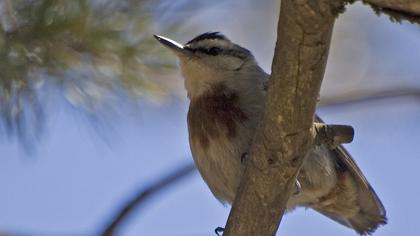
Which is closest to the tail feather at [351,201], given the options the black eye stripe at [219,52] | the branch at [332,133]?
the black eye stripe at [219,52]

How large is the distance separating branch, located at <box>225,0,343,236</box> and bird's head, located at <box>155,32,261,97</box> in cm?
112

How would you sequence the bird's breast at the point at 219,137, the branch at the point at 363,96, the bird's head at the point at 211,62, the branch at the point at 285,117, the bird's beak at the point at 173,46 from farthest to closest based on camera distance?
the branch at the point at 363,96 → the bird's head at the point at 211,62 → the bird's breast at the point at 219,137 → the bird's beak at the point at 173,46 → the branch at the point at 285,117

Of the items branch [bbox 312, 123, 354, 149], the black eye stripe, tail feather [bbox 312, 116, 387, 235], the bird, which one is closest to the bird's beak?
the bird

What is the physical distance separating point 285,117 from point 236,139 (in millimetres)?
984

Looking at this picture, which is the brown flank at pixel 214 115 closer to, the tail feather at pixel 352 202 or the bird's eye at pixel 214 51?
the bird's eye at pixel 214 51

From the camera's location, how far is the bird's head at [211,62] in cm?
375

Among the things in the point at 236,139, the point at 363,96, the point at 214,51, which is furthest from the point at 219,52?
the point at 363,96

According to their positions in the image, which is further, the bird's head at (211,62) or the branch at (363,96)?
the branch at (363,96)

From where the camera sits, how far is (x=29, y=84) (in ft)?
10.0

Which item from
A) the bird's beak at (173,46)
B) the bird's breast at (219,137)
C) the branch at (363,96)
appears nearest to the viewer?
the bird's beak at (173,46)

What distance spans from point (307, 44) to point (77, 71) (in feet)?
3.86

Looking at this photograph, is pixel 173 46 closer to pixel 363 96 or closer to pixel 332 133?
pixel 332 133

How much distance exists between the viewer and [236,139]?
11.2ft

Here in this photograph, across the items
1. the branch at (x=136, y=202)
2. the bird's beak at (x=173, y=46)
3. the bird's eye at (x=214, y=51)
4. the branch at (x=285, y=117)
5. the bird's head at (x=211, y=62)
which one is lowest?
the branch at (x=285, y=117)
